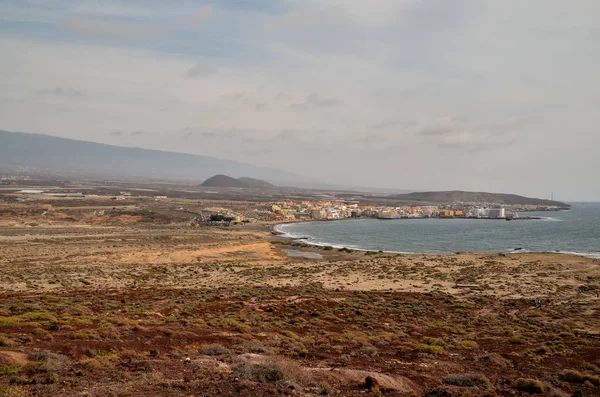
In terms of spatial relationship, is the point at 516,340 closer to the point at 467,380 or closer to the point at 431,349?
the point at 431,349

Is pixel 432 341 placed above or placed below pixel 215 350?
below

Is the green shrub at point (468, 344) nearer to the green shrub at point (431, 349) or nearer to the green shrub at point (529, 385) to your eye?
the green shrub at point (431, 349)

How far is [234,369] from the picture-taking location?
35.9ft

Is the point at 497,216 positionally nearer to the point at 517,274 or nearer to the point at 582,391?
the point at 517,274

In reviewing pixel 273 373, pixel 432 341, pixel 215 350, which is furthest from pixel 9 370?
pixel 432 341

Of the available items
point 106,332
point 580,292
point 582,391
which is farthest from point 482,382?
point 580,292

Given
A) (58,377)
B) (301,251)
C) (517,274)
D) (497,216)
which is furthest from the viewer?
(497,216)

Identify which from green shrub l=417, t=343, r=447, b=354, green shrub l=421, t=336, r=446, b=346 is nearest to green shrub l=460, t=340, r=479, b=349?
green shrub l=421, t=336, r=446, b=346

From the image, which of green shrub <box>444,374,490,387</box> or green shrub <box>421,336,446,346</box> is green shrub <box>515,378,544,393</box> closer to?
green shrub <box>444,374,490,387</box>

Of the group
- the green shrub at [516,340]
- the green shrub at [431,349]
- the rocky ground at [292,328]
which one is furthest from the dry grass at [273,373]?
the green shrub at [516,340]

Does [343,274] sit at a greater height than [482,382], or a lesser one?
lesser

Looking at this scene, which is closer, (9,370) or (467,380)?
(9,370)

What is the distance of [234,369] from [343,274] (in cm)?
2795

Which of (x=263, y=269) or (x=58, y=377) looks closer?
(x=58, y=377)
